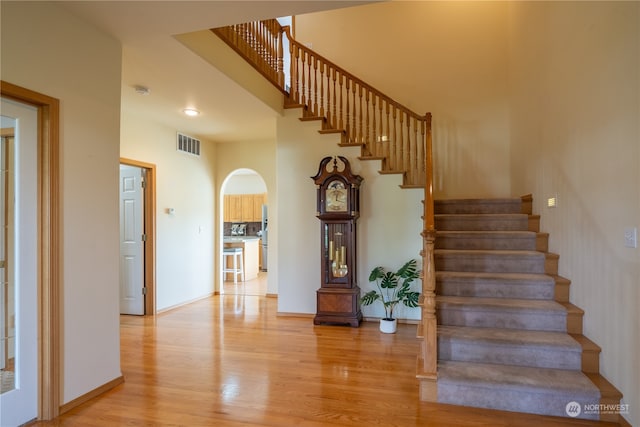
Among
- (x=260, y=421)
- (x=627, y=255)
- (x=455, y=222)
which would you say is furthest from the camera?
(x=455, y=222)

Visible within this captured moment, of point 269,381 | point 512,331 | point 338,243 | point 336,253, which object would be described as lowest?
point 269,381

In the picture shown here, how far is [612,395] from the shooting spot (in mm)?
2104

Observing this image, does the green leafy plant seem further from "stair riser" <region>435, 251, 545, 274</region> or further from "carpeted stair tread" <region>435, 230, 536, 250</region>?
"stair riser" <region>435, 251, 545, 274</region>

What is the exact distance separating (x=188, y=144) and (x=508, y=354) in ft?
15.8

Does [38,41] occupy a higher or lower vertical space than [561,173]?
higher

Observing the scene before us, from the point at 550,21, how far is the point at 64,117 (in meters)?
4.12

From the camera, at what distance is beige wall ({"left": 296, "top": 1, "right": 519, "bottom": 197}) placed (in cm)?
500

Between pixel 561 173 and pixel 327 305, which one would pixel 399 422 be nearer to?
pixel 327 305

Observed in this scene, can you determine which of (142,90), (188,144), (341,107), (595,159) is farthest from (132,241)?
(595,159)

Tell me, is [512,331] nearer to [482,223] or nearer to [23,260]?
[482,223]

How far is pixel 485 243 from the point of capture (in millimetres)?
3600

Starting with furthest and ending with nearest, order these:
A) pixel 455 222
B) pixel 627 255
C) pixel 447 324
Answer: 1. pixel 455 222
2. pixel 447 324
3. pixel 627 255

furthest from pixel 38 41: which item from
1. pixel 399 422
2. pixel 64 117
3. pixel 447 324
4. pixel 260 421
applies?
pixel 447 324

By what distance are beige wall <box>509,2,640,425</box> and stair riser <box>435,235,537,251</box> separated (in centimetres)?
23
